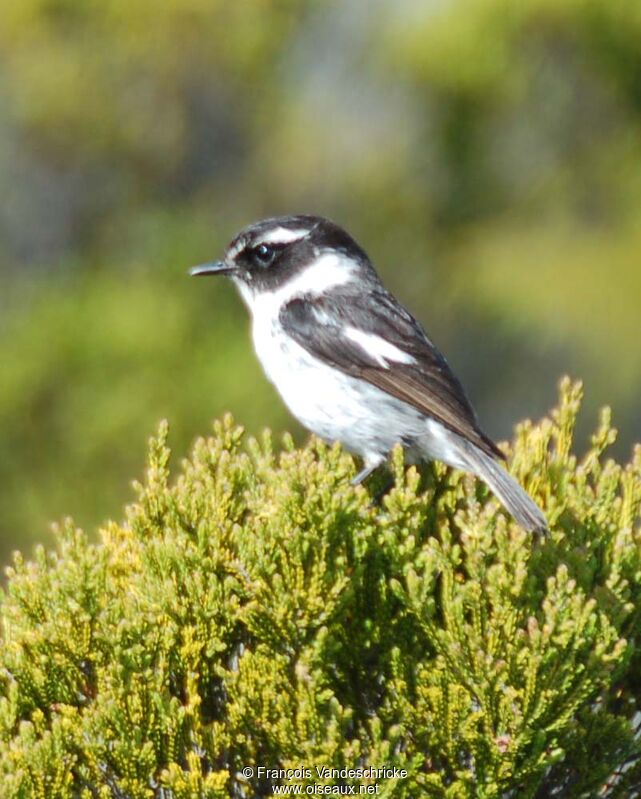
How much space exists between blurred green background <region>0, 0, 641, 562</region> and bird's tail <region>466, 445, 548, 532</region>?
672 centimetres

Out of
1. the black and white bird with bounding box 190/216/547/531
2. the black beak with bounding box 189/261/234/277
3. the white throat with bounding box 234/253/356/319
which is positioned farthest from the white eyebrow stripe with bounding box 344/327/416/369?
the black beak with bounding box 189/261/234/277

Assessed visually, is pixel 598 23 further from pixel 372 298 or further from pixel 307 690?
pixel 307 690

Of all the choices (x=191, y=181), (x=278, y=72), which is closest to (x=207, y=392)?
(x=191, y=181)

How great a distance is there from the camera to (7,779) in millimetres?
3207

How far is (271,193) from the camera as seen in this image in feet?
42.0

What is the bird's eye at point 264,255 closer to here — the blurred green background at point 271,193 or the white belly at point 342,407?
the white belly at point 342,407

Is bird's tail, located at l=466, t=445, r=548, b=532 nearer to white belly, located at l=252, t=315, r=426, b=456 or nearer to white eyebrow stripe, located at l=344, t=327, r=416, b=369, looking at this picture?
white belly, located at l=252, t=315, r=426, b=456

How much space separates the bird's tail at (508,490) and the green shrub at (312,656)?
3.8 inches

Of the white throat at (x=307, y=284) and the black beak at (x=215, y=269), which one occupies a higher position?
the black beak at (x=215, y=269)

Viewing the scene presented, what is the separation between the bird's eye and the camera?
17.4ft

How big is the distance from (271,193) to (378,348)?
8210 mm

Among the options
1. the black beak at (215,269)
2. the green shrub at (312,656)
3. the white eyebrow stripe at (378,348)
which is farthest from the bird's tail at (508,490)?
the black beak at (215,269)

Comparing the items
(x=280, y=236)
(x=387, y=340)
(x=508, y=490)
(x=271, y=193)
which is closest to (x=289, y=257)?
(x=280, y=236)

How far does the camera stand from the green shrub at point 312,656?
126 inches
